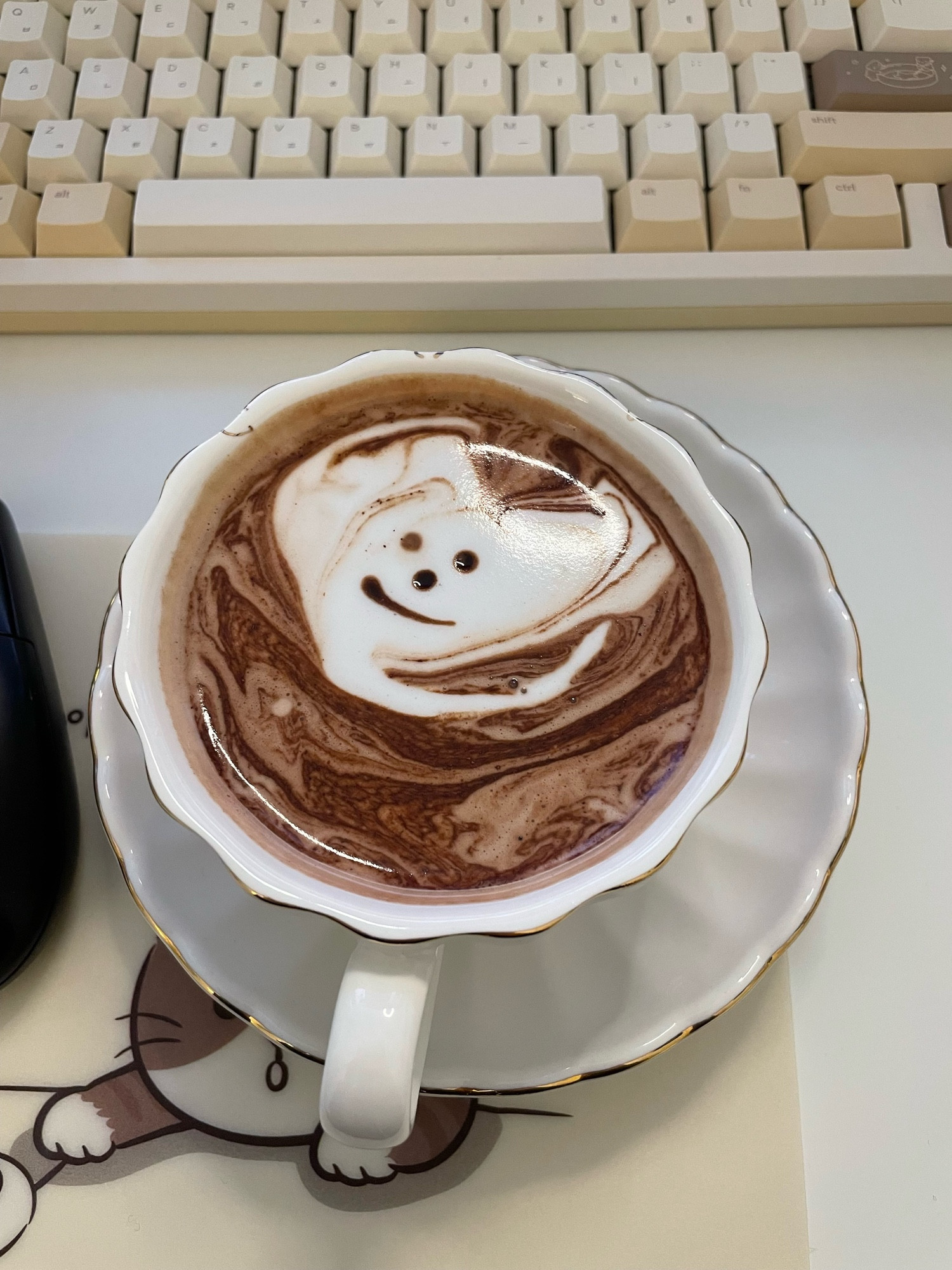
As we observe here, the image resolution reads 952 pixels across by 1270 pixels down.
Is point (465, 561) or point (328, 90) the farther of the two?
point (328, 90)

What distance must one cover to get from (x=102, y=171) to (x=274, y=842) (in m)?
0.46

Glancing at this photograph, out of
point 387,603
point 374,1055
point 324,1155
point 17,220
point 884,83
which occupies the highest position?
point 884,83

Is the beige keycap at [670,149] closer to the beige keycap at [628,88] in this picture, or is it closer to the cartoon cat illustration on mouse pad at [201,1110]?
the beige keycap at [628,88]

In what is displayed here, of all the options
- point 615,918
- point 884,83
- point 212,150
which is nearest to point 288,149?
point 212,150

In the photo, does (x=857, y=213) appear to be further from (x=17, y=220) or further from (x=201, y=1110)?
(x=201, y=1110)

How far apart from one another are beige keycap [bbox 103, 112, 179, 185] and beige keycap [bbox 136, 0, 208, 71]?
0.06 meters

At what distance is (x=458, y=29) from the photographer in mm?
567

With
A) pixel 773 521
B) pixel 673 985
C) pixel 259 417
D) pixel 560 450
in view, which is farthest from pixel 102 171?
pixel 673 985

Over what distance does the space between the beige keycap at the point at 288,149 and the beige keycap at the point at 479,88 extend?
0.31 ft

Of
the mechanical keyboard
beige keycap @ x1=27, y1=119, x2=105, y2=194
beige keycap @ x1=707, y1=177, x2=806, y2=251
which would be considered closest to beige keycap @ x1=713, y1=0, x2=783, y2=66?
the mechanical keyboard

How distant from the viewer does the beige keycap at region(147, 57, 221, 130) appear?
0.56 metres

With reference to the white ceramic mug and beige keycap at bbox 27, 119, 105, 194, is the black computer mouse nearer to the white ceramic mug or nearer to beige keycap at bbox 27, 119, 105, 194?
the white ceramic mug

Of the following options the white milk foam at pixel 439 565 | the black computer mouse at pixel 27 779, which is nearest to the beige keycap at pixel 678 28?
the white milk foam at pixel 439 565

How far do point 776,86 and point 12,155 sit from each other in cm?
49
